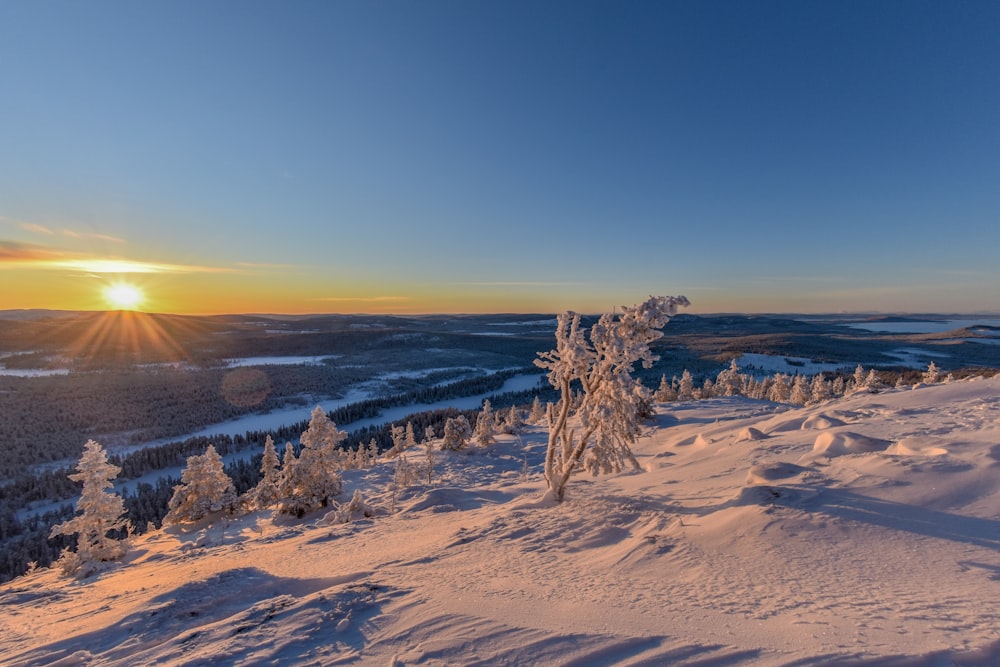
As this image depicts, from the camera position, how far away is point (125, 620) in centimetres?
786

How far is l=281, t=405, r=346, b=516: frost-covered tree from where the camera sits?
19297 mm

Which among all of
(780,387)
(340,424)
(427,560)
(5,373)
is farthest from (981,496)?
(5,373)

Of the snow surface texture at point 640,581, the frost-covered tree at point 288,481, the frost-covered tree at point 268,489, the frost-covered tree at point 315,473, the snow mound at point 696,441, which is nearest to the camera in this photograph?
the snow surface texture at point 640,581

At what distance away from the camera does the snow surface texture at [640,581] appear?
16.0ft

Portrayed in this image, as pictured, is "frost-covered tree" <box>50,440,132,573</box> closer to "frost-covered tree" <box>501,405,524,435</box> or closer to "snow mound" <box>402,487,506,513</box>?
"snow mound" <box>402,487,506,513</box>

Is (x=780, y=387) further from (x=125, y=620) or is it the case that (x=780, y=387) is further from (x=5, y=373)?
(x=5, y=373)

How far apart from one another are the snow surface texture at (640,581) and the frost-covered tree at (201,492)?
690 cm

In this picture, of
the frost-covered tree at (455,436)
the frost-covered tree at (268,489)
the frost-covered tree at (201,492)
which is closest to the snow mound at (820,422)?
the frost-covered tree at (455,436)

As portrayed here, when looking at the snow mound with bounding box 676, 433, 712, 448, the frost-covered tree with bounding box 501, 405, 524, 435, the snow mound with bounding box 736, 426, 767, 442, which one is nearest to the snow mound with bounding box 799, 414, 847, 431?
the snow mound with bounding box 736, 426, 767, 442

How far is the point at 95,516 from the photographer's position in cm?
1797

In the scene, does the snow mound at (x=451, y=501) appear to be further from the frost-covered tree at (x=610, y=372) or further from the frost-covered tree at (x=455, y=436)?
the frost-covered tree at (x=455, y=436)

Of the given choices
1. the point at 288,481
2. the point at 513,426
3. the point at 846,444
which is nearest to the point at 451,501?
the point at 288,481

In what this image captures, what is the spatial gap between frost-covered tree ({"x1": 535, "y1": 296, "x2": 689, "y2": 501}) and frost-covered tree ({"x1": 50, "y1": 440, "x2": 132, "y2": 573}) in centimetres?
1925

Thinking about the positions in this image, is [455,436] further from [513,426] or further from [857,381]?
[857,381]
